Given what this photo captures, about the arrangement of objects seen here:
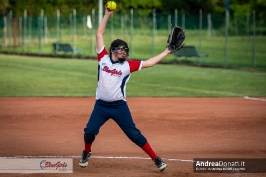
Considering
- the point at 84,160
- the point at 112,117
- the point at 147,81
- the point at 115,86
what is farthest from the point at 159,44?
the point at 115,86

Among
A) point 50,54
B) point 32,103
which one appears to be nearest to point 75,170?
point 32,103

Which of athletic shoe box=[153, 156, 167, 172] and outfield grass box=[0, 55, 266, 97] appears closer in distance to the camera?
athletic shoe box=[153, 156, 167, 172]

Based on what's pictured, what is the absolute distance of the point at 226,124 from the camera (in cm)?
1619

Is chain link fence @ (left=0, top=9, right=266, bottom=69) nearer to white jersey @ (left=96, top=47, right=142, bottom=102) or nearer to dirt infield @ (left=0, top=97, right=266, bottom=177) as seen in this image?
dirt infield @ (left=0, top=97, right=266, bottom=177)

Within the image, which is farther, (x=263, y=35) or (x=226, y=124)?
(x=263, y=35)

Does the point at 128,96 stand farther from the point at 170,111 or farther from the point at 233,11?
the point at 233,11

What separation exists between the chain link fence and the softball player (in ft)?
103

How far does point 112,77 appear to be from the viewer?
10.2 metres

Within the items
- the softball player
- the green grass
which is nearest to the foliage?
the green grass

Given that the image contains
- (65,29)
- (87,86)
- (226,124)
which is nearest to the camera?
(226,124)

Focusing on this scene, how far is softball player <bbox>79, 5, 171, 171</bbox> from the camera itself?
10273 millimetres

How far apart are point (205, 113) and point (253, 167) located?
24.0 ft

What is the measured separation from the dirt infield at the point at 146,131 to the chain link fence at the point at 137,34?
72.7 feet

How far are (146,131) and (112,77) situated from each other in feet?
16.0
